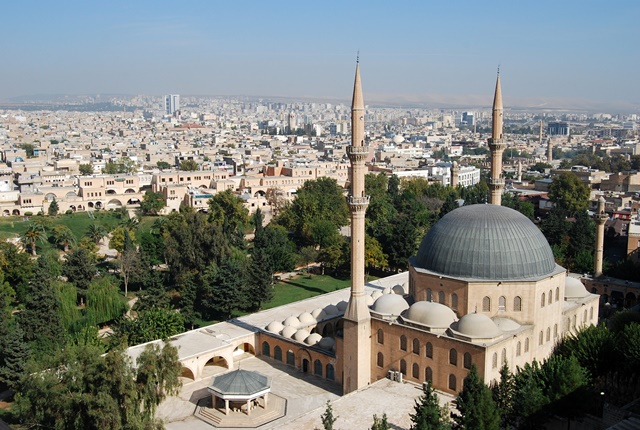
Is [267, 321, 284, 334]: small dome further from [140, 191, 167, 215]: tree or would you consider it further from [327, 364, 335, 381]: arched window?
[140, 191, 167, 215]: tree

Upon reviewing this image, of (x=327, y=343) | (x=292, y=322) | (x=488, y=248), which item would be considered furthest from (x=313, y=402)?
(x=488, y=248)

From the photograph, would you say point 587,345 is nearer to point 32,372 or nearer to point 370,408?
point 370,408

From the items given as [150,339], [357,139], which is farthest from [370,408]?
[150,339]

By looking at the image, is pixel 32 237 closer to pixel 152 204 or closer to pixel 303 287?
pixel 152 204

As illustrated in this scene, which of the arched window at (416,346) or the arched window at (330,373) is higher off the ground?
the arched window at (416,346)

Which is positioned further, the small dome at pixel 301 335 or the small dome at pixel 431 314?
the small dome at pixel 301 335

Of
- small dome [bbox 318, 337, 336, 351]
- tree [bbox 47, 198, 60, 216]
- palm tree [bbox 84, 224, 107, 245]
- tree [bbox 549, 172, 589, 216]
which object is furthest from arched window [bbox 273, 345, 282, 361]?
tree [bbox 47, 198, 60, 216]

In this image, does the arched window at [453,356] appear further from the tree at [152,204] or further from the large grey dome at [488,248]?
the tree at [152,204]

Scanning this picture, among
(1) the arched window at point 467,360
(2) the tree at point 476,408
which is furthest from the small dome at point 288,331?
(2) the tree at point 476,408
